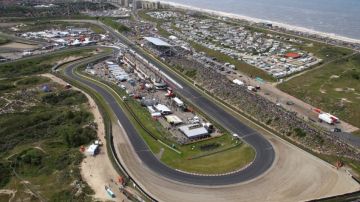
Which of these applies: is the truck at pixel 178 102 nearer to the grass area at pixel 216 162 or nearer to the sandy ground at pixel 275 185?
the grass area at pixel 216 162

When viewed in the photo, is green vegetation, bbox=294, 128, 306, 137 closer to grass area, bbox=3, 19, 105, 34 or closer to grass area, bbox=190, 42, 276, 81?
grass area, bbox=190, 42, 276, 81

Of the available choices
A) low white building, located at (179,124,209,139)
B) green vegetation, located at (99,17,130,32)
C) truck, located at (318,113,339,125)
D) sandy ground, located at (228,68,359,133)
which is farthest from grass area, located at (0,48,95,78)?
truck, located at (318,113,339,125)

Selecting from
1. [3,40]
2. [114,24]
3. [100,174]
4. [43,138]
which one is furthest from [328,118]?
[3,40]

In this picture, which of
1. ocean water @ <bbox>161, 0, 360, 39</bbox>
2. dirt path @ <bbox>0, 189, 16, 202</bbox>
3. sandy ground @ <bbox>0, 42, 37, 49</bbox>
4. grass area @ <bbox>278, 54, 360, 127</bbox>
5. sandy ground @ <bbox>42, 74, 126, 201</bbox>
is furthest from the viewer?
ocean water @ <bbox>161, 0, 360, 39</bbox>

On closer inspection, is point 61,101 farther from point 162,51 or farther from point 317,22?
point 317,22

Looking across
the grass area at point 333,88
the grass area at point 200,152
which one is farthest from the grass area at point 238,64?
the grass area at point 200,152

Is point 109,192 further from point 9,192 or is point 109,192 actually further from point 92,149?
point 9,192
